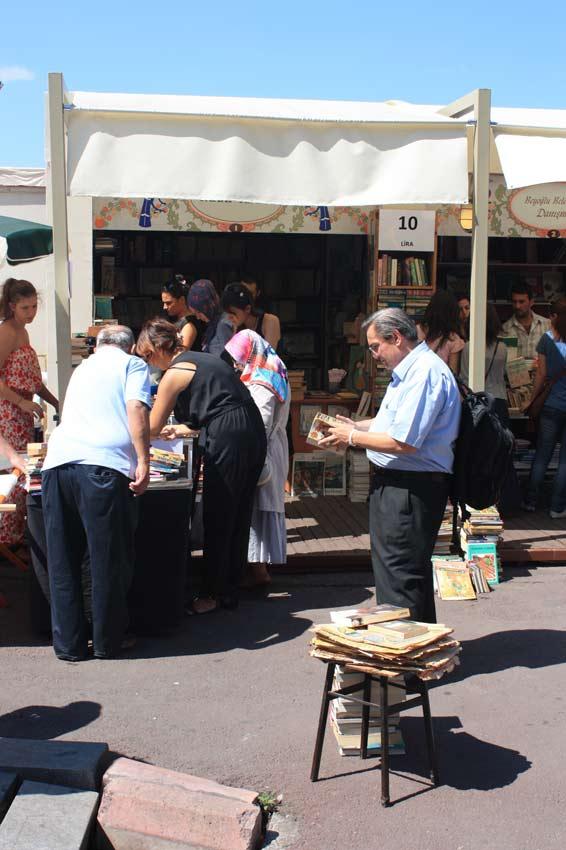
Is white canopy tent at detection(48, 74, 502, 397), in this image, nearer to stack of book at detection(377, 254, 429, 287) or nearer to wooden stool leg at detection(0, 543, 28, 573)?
wooden stool leg at detection(0, 543, 28, 573)

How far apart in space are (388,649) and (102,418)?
2191mm

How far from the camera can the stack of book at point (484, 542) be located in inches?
283

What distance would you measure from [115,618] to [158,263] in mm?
6256

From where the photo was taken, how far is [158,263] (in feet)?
36.3

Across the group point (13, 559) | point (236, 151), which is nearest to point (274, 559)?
point (13, 559)

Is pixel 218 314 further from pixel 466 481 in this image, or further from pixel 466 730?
pixel 466 730

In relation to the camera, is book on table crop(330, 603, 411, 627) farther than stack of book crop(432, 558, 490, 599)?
No

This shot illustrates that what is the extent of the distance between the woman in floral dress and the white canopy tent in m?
0.24

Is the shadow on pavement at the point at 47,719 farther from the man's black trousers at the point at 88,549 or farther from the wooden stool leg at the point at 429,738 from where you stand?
the wooden stool leg at the point at 429,738

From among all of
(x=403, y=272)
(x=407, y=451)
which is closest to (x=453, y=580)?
(x=407, y=451)

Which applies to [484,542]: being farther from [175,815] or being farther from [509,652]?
[175,815]

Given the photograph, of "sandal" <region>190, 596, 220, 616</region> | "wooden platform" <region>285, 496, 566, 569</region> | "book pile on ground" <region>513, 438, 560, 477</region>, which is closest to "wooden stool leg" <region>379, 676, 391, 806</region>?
"sandal" <region>190, 596, 220, 616</region>

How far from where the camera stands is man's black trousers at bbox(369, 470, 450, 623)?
16.0ft

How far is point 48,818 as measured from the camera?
12.4 ft
